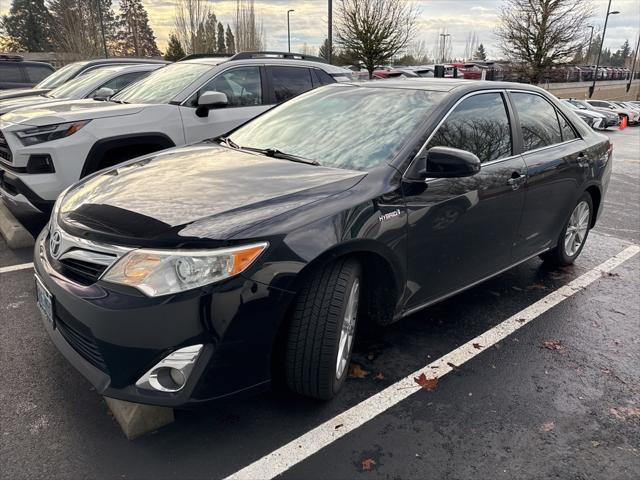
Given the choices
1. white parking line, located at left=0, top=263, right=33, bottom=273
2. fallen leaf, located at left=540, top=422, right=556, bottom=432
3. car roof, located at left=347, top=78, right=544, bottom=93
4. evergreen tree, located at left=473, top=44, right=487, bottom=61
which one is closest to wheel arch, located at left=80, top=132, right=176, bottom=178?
white parking line, located at left=0, top=263, right=33, bottom=273

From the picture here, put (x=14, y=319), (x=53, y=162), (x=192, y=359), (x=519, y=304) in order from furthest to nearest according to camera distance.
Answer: (x=53, y=162)
(x=519, y=304)
(x=14, y=319)
(x=192, y=359)

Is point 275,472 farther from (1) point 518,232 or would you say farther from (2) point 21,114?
(2) point 21,114

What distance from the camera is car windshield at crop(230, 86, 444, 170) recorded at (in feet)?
9.68

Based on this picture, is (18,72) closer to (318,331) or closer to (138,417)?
(138,417)

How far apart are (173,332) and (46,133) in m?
3.45

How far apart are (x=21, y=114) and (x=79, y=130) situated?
0.95 metres

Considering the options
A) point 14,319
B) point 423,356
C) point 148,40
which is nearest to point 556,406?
point 423,356

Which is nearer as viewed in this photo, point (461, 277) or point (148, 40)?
point (461, 277)

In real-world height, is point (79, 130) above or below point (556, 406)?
above

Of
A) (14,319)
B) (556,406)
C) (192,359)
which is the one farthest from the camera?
(14,319)

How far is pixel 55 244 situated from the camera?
246 cm

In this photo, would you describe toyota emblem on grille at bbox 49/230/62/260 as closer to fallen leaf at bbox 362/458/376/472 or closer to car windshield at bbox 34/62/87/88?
fallen leaf at bbox 362/458/376/472

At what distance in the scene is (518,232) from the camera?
12.2 feet

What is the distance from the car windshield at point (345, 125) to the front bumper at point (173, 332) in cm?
110
